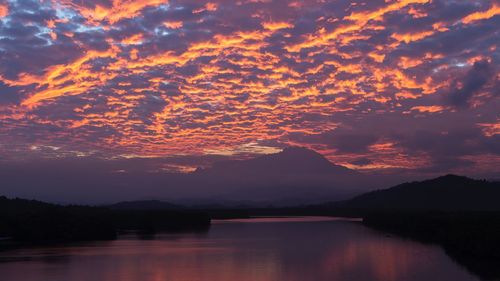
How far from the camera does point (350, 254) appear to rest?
50375 mm

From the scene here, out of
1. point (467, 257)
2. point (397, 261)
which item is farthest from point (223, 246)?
point (467, 257)

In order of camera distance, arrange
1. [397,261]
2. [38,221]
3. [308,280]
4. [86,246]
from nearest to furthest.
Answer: [308,280]
[397,261]
[86,246]
[38,221]

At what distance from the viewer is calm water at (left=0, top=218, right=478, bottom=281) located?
121 ft

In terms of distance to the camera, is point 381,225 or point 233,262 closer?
point 233,262

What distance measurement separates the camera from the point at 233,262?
4366 cm

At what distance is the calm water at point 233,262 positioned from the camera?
121 ft

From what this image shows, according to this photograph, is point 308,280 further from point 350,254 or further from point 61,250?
point 61,250

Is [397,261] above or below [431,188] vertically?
below

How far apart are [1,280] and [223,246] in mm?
26395

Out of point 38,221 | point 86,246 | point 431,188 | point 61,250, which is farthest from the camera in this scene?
point 431,188

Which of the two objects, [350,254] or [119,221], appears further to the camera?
[119,221]

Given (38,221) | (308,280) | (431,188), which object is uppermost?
(431,188)

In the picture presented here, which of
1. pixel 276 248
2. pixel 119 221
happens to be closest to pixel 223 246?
pixel 276 248

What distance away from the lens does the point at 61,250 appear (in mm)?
55250
